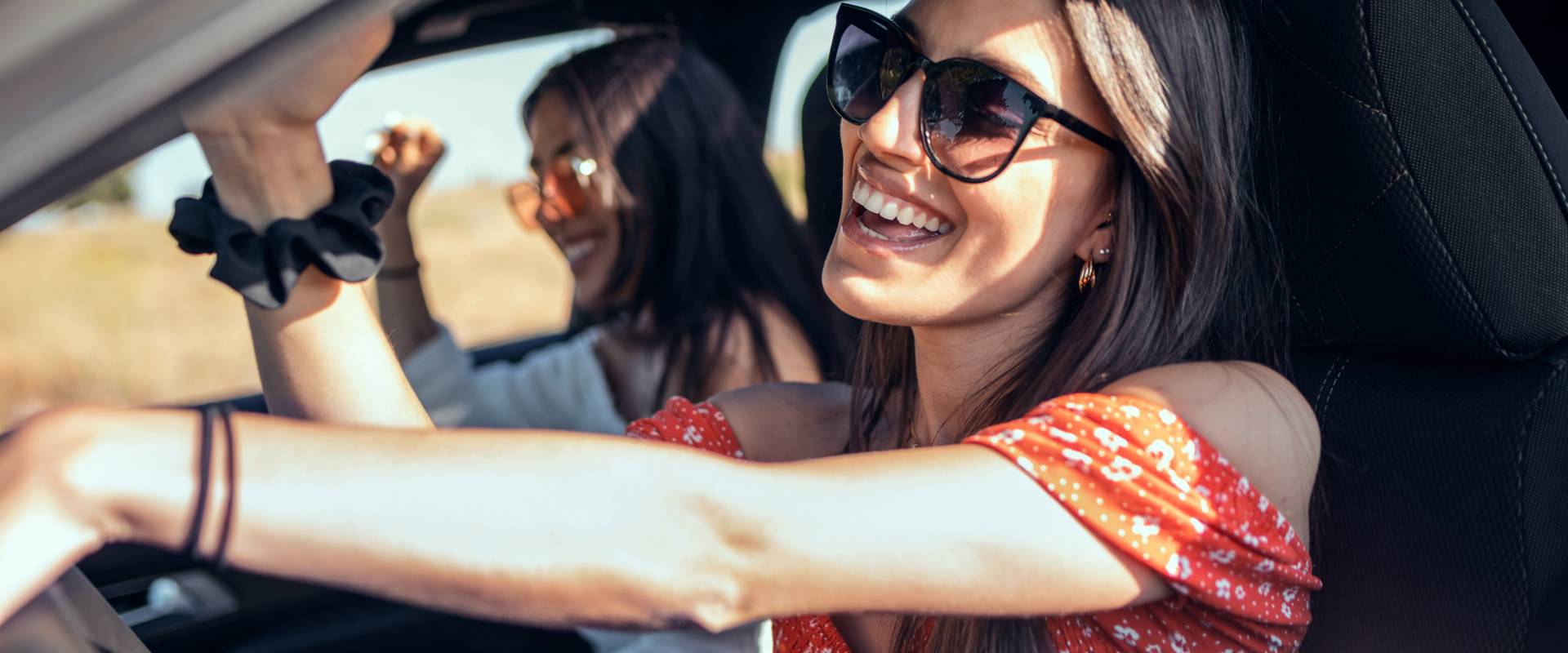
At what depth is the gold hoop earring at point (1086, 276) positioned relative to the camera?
4.79ft

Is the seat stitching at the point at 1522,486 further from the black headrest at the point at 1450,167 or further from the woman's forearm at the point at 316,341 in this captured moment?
the woman's forearm at the point at 316,341

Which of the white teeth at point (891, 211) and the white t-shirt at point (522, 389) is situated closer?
the white teeth at point (891, 211)

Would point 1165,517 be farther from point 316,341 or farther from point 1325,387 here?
point 316,341

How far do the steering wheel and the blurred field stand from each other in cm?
548

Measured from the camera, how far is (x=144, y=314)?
9539 mm

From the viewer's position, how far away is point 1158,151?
1336mm

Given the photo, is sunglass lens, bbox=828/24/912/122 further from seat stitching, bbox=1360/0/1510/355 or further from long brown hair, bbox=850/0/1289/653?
seat stitching, bbox=1360/0/1510/355

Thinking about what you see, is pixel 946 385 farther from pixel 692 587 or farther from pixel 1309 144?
pixel 692 587

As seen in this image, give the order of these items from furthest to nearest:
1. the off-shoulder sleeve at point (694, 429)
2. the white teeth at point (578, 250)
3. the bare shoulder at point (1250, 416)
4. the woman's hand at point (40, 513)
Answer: the white teeth at point (578, 250) < the off-shoulder sleeve at point (694, 429) < the bare shoulder at point (1250, 416) < the woman's hand at point (40, 513)

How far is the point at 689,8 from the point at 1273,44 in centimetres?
166

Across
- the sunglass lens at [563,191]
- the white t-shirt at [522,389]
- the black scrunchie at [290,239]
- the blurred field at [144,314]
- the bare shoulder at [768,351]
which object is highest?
the black scrunchie at [290,239]

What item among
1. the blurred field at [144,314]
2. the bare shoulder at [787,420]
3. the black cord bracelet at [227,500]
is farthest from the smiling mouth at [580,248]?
the blurred field at [144,314]

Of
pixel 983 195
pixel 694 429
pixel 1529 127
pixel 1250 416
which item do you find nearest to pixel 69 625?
pixel 694 429

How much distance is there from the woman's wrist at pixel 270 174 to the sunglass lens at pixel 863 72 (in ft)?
1.97
